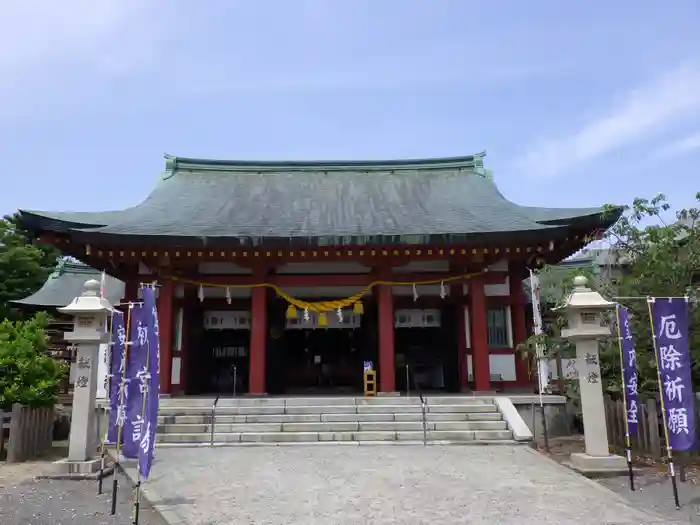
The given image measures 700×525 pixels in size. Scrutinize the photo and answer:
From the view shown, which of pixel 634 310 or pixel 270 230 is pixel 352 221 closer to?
pixel 270 230

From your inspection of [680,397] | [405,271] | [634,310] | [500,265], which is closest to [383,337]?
[405,271]

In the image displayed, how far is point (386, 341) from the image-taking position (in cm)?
1258

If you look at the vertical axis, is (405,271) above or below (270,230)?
below

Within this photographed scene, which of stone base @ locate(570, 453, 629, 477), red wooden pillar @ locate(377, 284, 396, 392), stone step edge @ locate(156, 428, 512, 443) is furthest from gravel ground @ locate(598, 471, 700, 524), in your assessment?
red wooden pillar @ locate(377, 284, 396, 392)

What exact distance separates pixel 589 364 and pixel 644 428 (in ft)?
5.45

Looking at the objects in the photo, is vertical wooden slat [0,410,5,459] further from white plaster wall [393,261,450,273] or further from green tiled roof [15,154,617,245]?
white plaster wall [393,261,450,273]

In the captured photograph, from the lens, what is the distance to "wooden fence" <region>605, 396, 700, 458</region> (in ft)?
27.8

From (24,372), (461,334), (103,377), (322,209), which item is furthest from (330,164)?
(24,372)

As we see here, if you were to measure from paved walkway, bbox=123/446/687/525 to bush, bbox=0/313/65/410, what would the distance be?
8.91ft

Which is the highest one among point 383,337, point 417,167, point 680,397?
point 417,167

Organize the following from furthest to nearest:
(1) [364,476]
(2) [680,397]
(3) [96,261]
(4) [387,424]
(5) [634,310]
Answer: (3) [96,261] → (4) [387,424] → (5) [634,310] → (1) [364,476] → (2) [680,397]

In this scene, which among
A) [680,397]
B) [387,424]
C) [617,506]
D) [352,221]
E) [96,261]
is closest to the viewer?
[617,506]

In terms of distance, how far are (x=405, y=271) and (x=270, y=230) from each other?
3495 millimetres

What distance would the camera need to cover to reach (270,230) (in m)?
13.2
